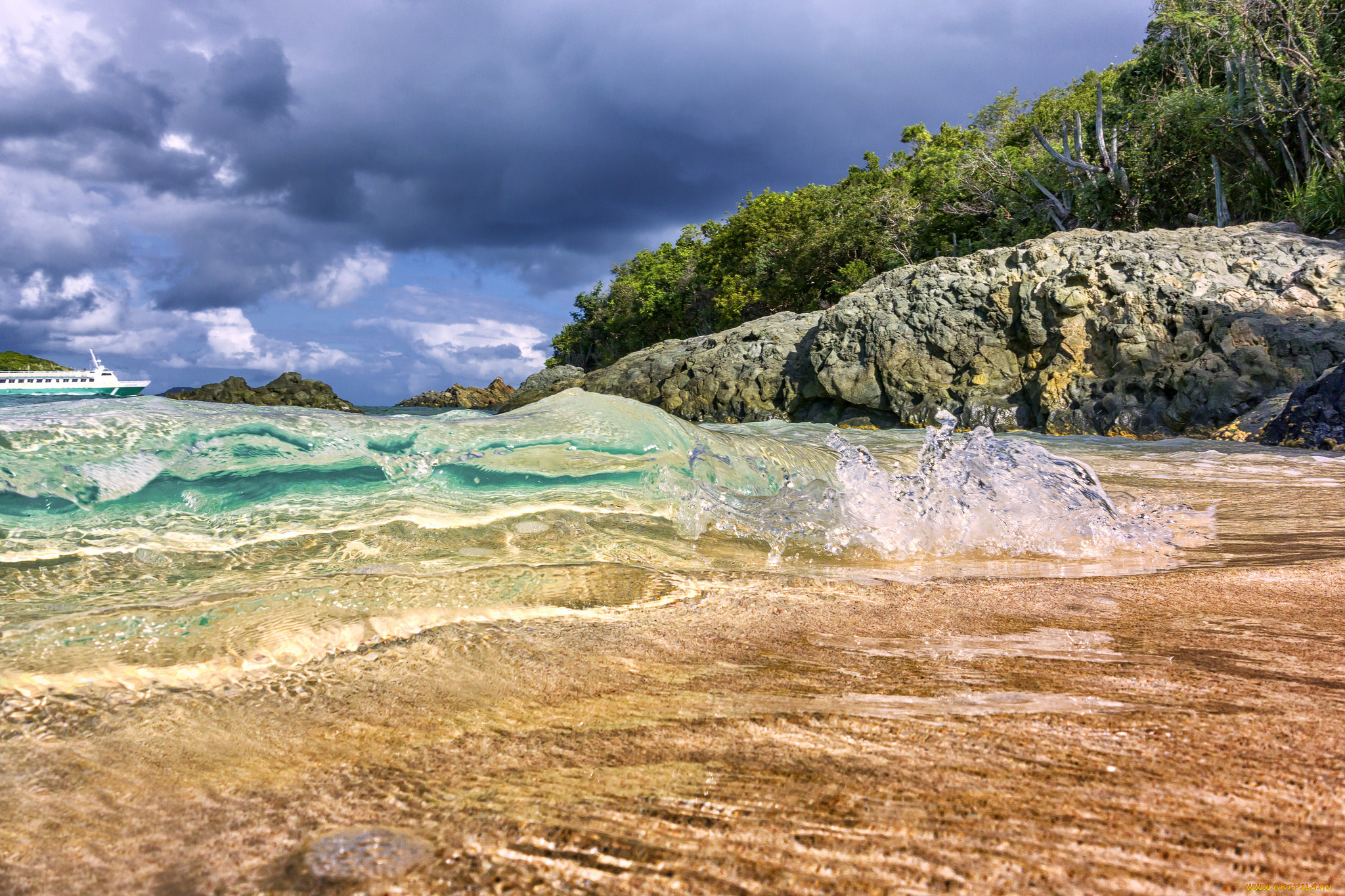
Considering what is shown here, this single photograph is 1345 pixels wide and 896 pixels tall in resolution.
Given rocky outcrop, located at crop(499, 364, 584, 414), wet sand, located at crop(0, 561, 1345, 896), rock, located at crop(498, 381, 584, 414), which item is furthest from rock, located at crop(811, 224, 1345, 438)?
rock, located at crop(498, 381, 584, 414)

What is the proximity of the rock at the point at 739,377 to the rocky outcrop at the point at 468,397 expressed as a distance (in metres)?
17.0

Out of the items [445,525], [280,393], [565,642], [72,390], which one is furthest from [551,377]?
[565,642]

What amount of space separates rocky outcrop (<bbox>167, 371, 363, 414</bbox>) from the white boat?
125 inches

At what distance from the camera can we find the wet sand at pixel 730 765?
0.75 m

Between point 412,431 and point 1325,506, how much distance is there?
4.54 meters

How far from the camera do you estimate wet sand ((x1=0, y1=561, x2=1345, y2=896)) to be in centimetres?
75

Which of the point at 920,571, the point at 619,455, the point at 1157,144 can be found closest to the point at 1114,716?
the point at 920,571

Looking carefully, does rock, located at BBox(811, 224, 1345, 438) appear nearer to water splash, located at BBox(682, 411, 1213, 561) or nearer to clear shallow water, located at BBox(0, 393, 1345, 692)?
clear shallow water, located at BBox(0, 393, 1345, 692)

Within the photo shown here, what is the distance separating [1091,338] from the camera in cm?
1112

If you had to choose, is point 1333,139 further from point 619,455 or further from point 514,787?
point 514,787

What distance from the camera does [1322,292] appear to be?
988 centimetres

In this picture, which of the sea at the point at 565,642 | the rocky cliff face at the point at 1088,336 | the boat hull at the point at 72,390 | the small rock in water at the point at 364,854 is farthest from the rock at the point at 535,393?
the small rock in water at the point at 364,854

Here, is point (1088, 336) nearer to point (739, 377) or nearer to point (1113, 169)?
point (739, 377)

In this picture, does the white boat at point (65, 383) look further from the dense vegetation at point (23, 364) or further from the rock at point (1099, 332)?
the rock at point (1099, 332)
